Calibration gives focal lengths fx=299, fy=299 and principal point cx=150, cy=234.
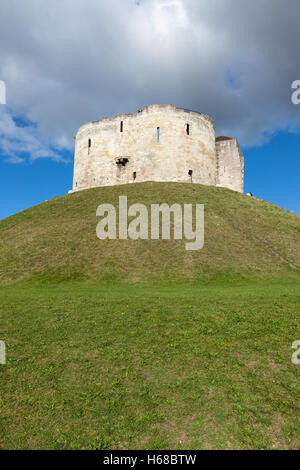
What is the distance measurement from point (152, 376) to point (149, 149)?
4534 cm

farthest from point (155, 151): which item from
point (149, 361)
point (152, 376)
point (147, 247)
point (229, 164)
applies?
point (152, 376)

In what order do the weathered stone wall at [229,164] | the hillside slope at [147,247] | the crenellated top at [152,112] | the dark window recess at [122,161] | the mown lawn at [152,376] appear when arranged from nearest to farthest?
the mown lawn at [152,376] → the hillside slope at [147,247] → the crenellated top at [152,112] → the dark window recess at [122,161] → the weathered stone wall at [229,164]

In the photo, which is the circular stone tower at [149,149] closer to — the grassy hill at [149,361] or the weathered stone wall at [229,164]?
the weathered stone wall at [229,164]

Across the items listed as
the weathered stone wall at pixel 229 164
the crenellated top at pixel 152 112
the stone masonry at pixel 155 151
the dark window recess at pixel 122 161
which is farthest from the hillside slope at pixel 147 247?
the weathered stone wall at pixel 229 164

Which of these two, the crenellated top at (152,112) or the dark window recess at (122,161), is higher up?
the crenellated top at (152,112)

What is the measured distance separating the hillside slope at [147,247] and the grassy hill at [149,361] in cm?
41

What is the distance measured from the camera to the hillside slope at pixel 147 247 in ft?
72.2

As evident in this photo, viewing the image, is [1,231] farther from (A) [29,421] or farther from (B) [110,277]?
(A) [29,421]

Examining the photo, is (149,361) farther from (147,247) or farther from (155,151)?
(155,151)

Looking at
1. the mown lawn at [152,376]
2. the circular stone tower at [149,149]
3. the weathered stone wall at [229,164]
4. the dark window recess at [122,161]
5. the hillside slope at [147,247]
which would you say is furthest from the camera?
the weathered stone wall at [229,164]

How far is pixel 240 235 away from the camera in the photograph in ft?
92.1

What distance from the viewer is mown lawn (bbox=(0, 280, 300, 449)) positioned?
20.3 feet

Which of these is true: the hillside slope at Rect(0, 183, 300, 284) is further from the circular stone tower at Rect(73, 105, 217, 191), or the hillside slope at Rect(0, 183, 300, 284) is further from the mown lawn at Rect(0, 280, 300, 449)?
the circular stone tower at Rect(73, 105, 217, 191)
